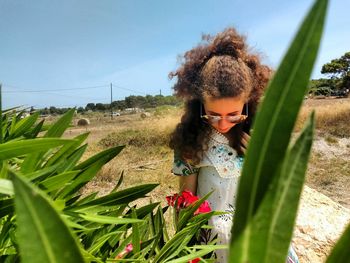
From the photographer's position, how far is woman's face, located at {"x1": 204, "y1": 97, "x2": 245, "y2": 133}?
1207 millimetres

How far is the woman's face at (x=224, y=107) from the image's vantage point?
1.21 m

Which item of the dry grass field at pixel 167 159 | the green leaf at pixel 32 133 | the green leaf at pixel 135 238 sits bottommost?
the dry grass field at pixel 167 159

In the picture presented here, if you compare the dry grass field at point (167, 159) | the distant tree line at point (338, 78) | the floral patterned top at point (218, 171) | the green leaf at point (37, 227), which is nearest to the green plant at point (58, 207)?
the green leaf at point (37, 227)

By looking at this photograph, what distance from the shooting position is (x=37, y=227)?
0.42ft

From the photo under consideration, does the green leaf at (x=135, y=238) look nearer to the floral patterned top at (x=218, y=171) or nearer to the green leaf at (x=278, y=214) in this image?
the green leaf at (x=278, y=214)

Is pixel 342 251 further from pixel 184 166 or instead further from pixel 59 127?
pixel 184 166

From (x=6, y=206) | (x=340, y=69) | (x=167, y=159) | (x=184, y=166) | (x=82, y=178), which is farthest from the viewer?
(x=340, y=69)

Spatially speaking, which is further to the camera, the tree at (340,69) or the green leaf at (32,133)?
the tree at (340,69)

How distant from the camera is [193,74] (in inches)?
54.5

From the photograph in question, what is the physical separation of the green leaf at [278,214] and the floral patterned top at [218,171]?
3.69 feet

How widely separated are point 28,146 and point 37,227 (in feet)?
0.69

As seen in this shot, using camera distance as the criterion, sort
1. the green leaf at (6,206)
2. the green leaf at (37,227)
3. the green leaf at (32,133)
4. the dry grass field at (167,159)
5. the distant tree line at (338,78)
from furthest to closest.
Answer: the distant tree line at (338,78) < the dry grass field at (167,159) < the green leaf at (32,133) < the green leaf at (6,206) < the green leaf at (37,227)

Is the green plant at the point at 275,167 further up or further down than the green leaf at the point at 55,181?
further up

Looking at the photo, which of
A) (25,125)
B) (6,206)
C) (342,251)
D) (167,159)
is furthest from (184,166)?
(167,159)
